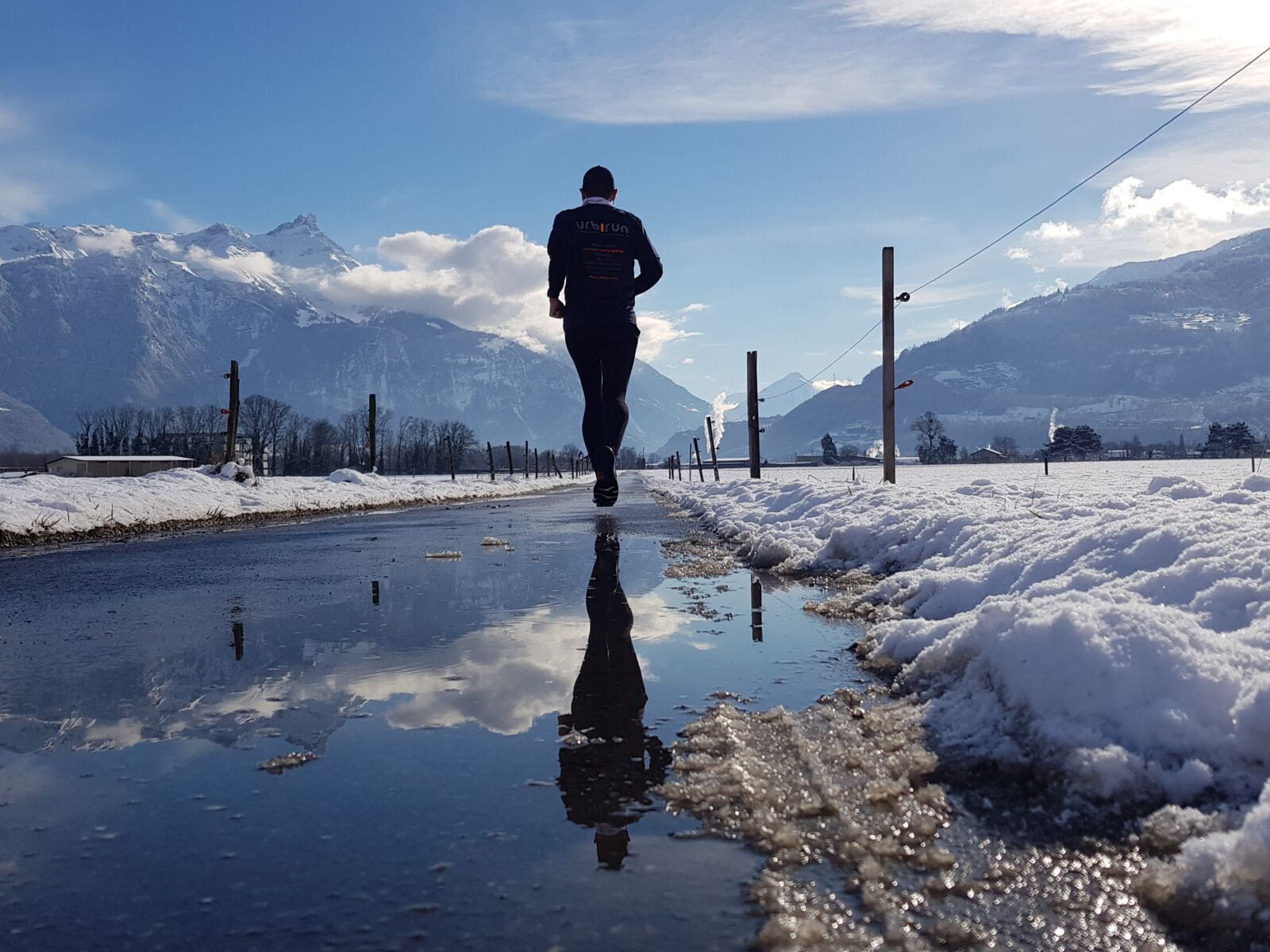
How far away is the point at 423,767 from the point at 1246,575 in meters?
2.87

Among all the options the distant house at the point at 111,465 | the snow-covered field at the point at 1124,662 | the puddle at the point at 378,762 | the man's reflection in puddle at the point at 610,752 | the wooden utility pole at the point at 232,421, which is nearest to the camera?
the puddle at the point at 378,762

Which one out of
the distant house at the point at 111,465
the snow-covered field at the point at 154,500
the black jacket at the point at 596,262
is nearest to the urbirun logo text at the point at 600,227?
the black jacket at the point at 596,262

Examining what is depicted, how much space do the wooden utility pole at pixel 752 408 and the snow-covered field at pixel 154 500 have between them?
11.9 metres

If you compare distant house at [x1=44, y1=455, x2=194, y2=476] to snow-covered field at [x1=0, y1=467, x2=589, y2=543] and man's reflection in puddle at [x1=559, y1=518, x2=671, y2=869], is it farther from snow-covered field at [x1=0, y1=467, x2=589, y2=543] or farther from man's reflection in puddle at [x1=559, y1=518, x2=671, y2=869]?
man's reflection in puddle at [x1=559, y1=518, x2=671, y2=869]

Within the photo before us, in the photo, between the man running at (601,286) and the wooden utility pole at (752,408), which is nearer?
the man running at (601,286)

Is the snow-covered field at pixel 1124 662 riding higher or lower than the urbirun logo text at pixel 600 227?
lower

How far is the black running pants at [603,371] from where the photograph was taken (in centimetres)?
818

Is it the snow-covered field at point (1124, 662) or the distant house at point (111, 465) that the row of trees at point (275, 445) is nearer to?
the distant house at point (111, 465)

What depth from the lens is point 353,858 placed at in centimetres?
175

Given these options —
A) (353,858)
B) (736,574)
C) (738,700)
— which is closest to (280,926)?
(353,858)

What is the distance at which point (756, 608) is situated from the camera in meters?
4.82

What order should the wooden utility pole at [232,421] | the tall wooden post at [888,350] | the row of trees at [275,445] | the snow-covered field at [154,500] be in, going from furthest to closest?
the row of trees at [275,445] < the wooden utility pole at [232,421] < the tall wooden post at [888,350] < the snow-covered field at [154,500]

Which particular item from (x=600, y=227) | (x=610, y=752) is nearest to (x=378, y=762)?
(x=610, y=752)

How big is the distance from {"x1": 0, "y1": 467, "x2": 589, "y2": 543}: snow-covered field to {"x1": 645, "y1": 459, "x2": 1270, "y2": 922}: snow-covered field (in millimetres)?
11479
